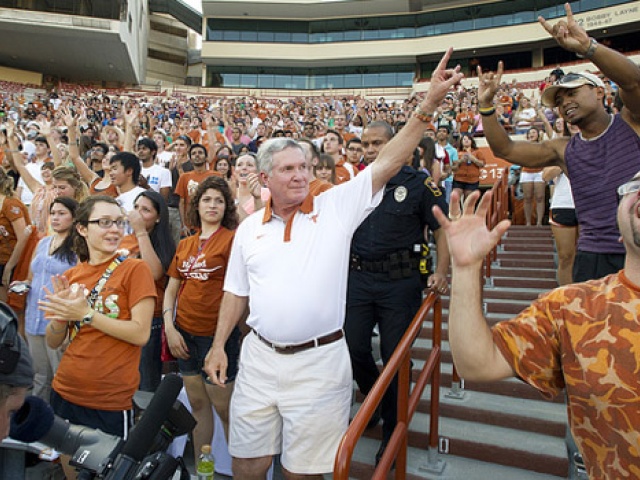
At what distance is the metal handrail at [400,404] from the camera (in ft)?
5.63

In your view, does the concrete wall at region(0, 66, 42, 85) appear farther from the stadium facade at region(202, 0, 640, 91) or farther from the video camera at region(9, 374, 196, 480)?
the video camera at region(9, 374, 196, 480)

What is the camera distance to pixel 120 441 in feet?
5.17

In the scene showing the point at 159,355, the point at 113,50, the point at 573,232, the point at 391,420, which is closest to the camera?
the point at 391,420

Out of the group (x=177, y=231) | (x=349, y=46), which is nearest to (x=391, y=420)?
(x=177, y=231)

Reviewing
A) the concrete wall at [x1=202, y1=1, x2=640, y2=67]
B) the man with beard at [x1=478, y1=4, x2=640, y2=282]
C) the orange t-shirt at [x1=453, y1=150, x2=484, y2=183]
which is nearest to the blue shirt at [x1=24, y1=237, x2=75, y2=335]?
the man with beard at [x1=478, y1=4, x2=640, y2=282]

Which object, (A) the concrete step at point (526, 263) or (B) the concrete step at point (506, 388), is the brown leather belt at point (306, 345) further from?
(A) the concrete step at point (526, 263)

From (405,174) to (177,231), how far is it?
3.25 meters

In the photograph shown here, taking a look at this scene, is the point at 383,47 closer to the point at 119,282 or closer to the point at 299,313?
the point at 119,282

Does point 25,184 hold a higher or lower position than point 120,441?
higher

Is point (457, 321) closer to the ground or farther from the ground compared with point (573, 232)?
closer to the ground

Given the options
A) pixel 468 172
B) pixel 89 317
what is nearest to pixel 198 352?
pixel 89 317

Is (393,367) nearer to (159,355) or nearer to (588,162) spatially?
(588,162)

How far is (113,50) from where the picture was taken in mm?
32406

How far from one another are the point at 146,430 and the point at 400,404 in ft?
5.23
